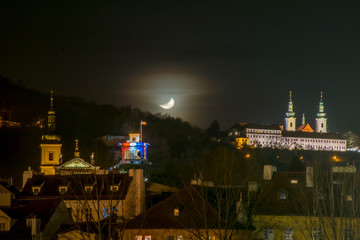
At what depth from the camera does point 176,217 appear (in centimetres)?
3712

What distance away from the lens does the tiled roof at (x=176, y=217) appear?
1419 inches

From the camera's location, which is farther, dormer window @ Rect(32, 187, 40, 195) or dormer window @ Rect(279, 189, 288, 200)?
dormer window @ Rect(32, 187, 40, 195)

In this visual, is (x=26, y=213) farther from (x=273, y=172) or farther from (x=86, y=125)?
(x=86, y=125)

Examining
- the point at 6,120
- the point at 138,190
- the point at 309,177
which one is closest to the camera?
the point at 309,177

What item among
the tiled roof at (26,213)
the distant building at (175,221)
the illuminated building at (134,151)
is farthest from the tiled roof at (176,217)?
the illuminated building at (134,151)

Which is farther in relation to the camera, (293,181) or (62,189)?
(62,189)

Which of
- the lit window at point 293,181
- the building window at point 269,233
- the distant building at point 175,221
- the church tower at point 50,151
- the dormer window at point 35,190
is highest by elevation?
the church tower at point 50,151

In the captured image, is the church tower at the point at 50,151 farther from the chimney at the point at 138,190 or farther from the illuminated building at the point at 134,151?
the chimney at the point at 138,190

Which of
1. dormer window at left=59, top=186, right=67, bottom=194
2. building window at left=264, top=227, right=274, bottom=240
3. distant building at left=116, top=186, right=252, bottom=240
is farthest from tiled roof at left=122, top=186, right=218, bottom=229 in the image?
dormer window at left=59, top=186, right=67, bottom=194

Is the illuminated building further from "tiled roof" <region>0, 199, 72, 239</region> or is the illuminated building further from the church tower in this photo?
"tiled roof" <region>0, 199, 72, 239</region>

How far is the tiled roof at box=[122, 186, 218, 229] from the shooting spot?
36031mm

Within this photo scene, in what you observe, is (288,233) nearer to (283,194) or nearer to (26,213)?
(283,194)

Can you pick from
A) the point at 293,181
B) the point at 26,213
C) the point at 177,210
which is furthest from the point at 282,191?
the point at 26,213

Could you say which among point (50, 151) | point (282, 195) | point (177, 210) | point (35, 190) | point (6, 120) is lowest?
point (177, 210)
